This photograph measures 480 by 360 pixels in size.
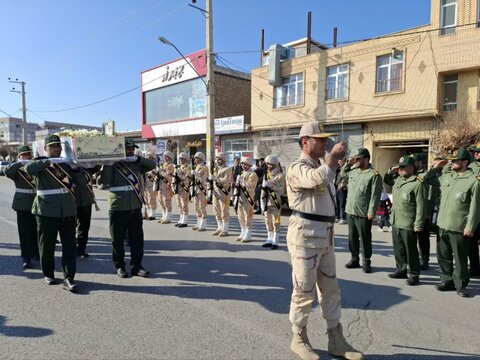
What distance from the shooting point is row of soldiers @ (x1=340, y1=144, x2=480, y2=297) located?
15.6ft

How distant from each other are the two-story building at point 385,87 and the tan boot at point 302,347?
45.0 ft

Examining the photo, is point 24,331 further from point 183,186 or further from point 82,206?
point 183,186

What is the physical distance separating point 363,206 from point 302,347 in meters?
3.16

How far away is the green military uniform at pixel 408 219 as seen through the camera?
5.20 metres

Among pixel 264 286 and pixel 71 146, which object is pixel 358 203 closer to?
pixel 264 286

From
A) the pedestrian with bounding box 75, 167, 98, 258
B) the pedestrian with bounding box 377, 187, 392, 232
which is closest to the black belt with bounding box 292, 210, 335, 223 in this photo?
the pedestrian with bounding box 75, 167, 98, 258

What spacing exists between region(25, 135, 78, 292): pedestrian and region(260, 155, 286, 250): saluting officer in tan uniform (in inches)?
151

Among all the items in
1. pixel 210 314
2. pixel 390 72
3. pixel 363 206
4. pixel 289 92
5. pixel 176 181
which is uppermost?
pixel 390 72

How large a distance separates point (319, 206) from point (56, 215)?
11.7ft

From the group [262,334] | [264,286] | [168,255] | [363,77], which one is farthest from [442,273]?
[363,77]

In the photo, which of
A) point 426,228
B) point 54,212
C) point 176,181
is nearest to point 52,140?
point 54,212

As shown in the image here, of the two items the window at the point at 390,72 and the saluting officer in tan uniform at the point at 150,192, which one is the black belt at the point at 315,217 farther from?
the window at the point at 390,72

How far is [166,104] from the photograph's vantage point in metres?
30.1

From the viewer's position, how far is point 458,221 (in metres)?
4.77
